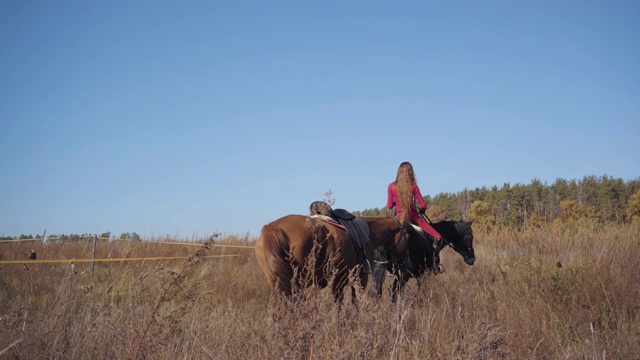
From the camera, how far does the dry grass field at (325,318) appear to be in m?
2.42

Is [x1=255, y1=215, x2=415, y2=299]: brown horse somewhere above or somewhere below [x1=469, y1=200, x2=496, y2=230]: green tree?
below

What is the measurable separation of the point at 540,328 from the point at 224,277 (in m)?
5.73

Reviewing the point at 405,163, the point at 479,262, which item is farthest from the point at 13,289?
the point at 479,262

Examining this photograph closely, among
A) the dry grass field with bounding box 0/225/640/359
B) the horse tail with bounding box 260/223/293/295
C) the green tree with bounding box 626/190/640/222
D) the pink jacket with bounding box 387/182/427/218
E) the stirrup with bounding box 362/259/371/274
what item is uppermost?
the green tree with bounding box 626/190/640/222

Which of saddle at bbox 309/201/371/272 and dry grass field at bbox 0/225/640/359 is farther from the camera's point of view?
saddle at bbox 309/201/371/272

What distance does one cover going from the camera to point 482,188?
7975 cm

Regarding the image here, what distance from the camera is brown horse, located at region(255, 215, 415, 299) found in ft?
14.5

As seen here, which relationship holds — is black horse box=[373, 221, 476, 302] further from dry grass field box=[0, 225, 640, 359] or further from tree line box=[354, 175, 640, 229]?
tree line box=[354, 175, 640, 229]

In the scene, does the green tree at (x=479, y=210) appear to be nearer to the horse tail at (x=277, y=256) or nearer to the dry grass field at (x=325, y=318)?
the dry grass field at (x=325, y=318)

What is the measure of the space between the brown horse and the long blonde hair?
0.93 meters

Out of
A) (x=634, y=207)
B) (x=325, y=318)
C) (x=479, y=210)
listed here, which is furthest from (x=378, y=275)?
(x=479, y=210)

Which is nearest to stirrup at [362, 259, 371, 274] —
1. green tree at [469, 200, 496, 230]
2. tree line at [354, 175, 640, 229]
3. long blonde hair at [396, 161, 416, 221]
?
long blonde hair at [396, 161, 416, 221]

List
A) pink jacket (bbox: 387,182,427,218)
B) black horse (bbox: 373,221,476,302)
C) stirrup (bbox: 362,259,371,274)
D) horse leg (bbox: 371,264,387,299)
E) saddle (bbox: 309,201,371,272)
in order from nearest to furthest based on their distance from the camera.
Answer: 1. saddle (bbox: 309,201,371,272)
2. stirrup (bbox: 362,259,371,274)
3. horse leg (bbox: 371,264,387,299)
4. black horse (bbox: 373,221,476,302)
5. pink jacket (bbox: 387,182,427,218)

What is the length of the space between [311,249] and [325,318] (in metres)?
2.12
